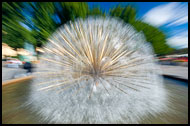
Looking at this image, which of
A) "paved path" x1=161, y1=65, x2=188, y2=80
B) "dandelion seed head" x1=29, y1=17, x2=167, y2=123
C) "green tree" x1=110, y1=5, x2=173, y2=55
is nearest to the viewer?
"dandelion seed head" x1=29, y1=17, x2=167, y2=123

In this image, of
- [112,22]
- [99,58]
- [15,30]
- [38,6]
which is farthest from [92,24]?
[15,30]

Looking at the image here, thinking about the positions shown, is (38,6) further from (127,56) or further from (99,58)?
(127,56)

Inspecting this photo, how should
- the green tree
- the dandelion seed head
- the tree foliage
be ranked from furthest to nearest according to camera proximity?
the green tree → the tree foliage → the dandelion seed head

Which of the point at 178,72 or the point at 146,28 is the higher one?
the point at 146,28

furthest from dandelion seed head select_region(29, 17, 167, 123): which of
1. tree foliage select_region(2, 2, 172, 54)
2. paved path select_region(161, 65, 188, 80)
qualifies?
paved path select_region(161, 65, 188, 80)

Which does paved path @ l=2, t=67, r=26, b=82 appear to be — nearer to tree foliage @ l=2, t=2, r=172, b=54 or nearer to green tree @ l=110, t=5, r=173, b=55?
tree foliage @ l=2, t=2, r=172, b=54

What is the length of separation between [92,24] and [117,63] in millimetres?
701

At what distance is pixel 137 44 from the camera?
1456 mm

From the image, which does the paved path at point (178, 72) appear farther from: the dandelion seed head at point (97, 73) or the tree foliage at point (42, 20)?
the dandelion seed head at point (97, 73)

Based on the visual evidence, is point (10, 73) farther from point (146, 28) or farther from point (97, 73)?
point (146, 28)

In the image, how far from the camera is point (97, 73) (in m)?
1.20

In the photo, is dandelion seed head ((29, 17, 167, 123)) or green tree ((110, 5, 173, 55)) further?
green tree ((110, 5, 173, 55))

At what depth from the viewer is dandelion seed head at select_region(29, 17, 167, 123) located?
1177 mm

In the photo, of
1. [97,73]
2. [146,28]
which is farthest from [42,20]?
[146,28]
